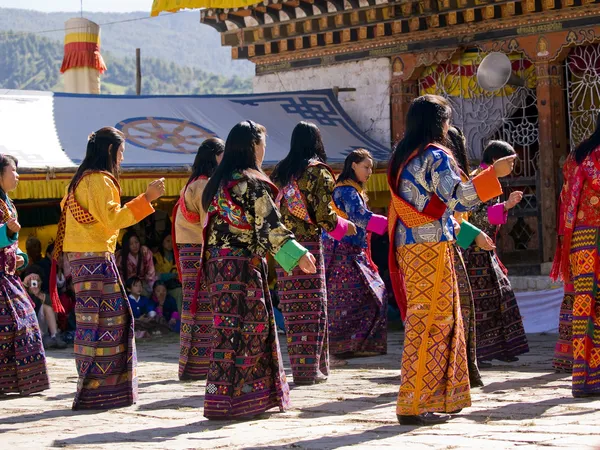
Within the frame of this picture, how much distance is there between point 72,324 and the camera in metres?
11.8

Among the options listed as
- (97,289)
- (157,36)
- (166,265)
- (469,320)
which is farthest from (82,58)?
(157,36)

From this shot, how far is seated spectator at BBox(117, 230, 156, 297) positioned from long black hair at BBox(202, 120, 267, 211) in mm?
6441

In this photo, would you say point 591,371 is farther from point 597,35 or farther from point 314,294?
point 597,35

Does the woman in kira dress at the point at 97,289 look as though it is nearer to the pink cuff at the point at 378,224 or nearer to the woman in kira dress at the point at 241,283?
the woman in kira dress at the point at 241,283

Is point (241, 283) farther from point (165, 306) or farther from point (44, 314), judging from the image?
point (165, 306)

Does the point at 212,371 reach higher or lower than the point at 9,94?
lower

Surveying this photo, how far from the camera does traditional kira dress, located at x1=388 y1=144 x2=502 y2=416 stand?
5609 mm

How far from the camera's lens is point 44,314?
1138 centimetres

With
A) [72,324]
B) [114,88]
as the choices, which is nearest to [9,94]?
[72,324]

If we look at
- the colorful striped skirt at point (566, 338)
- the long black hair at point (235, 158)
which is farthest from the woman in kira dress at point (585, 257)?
the long black hair at point (235, 158)

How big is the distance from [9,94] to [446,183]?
27.4 ft

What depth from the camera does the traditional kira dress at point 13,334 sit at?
24.8ft

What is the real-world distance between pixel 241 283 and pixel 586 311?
198cm

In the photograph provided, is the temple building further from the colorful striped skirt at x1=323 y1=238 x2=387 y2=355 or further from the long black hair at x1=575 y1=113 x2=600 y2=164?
the long black hair at x1=575 y1=113 x2=600 y2=164
